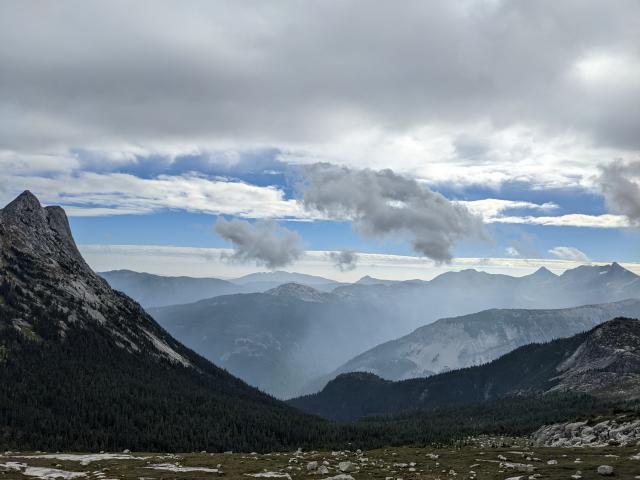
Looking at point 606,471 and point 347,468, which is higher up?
point 606,471

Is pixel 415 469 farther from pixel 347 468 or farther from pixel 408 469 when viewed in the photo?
pixel 347 468

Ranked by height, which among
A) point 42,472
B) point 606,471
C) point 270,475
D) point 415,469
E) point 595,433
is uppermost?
point 606,471

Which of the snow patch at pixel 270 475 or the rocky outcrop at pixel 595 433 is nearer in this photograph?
the snow patch at pixel 270 475

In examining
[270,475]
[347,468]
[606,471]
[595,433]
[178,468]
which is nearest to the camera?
[606,471]

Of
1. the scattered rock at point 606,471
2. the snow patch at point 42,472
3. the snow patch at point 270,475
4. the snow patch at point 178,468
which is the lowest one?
the snow patch at point 178,468

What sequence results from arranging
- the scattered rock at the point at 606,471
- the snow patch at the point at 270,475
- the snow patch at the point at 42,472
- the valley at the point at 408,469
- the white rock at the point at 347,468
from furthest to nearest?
the snow patch at the point at 42,472
the white rock at the point at 347,468
the snow patch at the point at 270,475
the valley at the point at 408,469
the scattered rock at the point at 606,471

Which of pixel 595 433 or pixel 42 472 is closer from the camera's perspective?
pixel 42 472

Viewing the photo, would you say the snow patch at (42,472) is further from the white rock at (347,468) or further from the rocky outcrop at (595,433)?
the rocky outcrop at (595,433)

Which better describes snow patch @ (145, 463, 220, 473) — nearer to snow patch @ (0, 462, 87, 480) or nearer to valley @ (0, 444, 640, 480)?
valley @ (0, 444, 640, 480)

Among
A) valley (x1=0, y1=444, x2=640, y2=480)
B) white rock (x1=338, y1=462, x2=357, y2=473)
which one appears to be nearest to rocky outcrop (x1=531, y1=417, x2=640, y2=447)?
valley (x1=0, y1=444, x2=640, y2=480)

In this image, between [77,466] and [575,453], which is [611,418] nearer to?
[575,453]

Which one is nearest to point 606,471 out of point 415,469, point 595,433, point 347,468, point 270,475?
point 415,469

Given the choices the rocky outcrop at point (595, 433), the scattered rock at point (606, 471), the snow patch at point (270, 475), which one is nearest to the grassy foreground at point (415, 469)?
the snow patch at point (270, 475)

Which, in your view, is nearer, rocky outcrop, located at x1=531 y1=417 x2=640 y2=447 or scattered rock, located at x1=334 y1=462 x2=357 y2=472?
scattered rock, located at x1=334 y1=462 x2=357 y2=472
